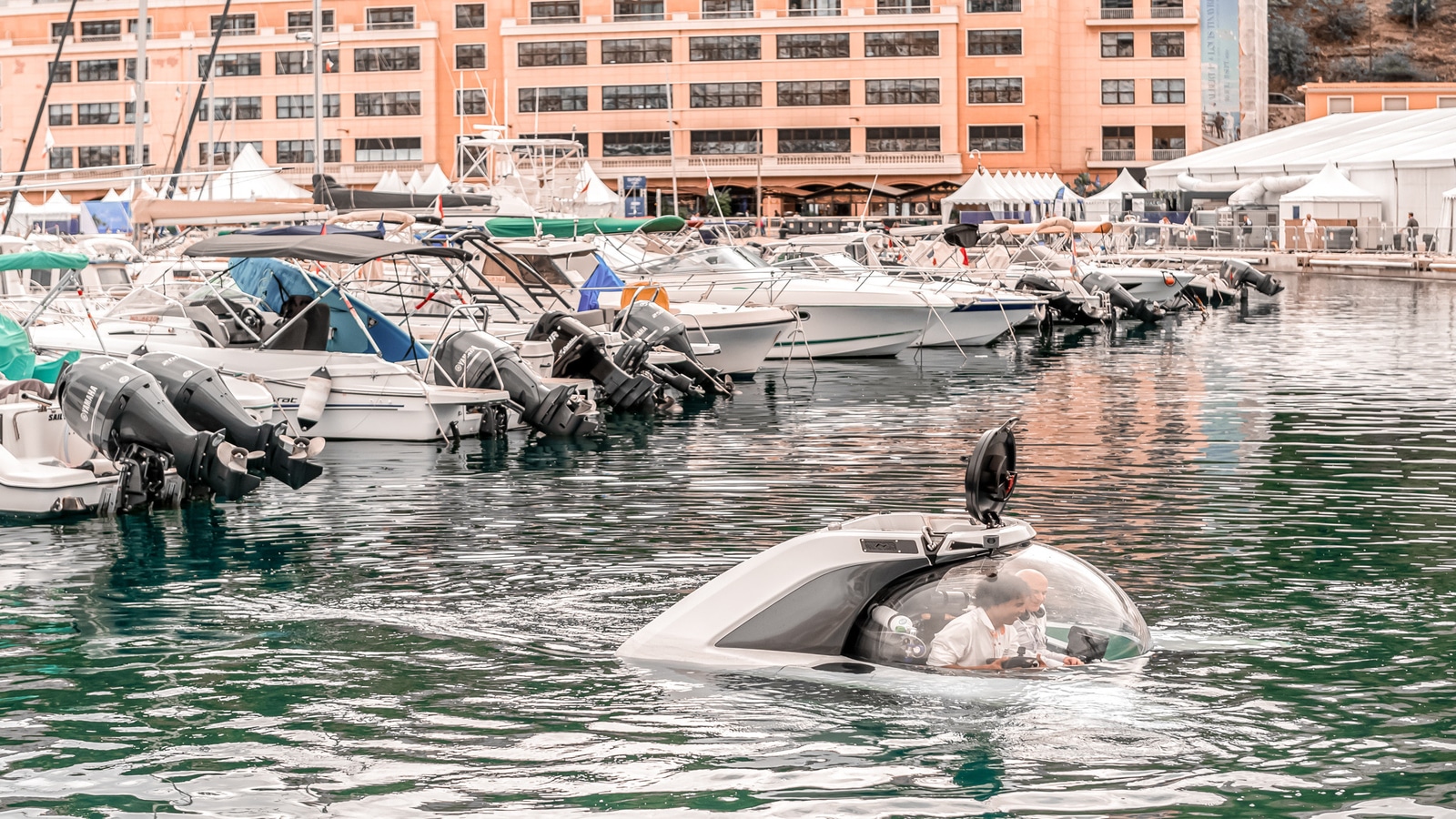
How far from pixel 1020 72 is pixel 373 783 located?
328ft

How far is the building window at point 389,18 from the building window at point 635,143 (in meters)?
14.6

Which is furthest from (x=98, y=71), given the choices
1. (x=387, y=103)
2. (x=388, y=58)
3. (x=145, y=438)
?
(x=145, y=438)

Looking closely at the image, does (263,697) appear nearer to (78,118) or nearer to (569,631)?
(569,631)

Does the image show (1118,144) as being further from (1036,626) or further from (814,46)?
(1036,626)

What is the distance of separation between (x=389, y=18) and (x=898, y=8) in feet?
102

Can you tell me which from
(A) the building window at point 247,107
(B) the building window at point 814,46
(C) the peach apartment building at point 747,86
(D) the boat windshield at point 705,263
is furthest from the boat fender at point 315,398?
(A) the building window at point 247,107

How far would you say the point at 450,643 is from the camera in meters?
13.5

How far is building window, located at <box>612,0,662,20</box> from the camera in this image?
108 m

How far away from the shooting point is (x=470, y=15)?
110000 mm

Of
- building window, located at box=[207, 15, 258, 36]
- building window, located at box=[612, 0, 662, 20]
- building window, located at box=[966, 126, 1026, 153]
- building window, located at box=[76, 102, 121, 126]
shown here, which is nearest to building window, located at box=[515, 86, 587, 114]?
building window, located at box=[612, 0, 662, 20]

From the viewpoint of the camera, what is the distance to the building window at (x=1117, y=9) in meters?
106

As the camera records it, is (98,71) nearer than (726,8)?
No

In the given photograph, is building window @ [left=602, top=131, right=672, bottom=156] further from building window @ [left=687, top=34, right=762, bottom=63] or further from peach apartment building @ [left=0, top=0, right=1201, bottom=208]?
building window @ [left=687, top=34, right=762, bottom=63]

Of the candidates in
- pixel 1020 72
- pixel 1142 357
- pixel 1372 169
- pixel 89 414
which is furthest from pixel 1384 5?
pixel 89 414
